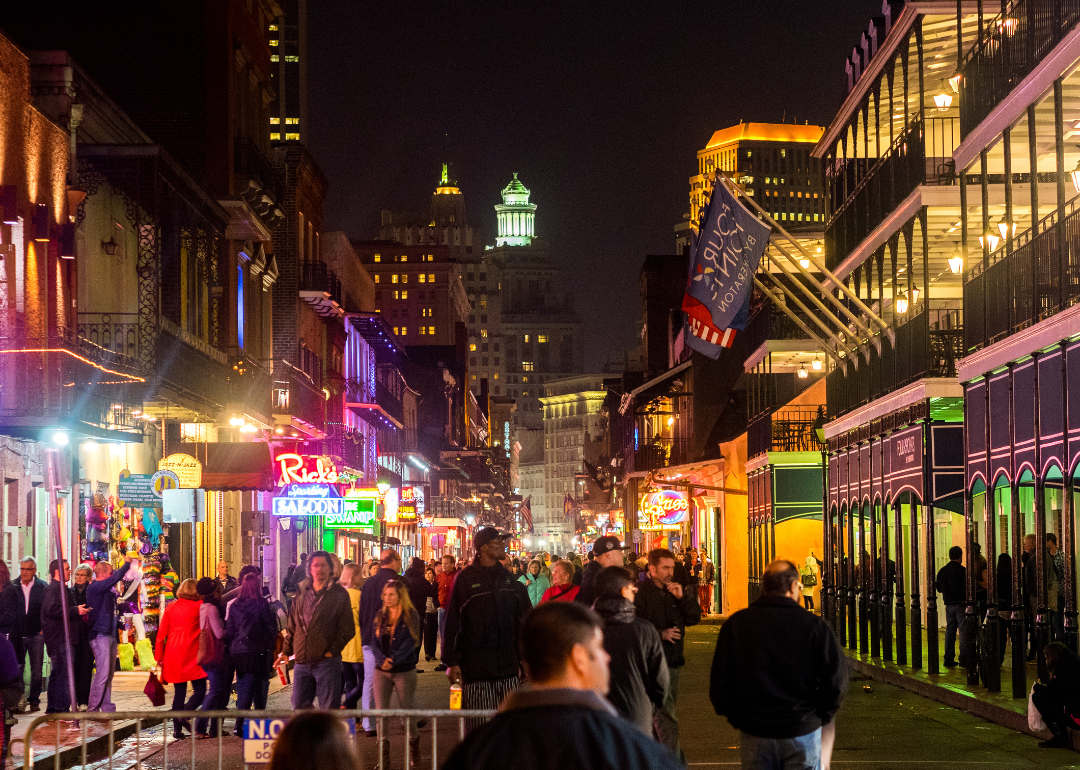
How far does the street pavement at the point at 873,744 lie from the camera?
505 inches

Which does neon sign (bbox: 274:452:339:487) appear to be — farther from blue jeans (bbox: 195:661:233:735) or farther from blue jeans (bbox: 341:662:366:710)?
blue jeans (bbox: 195:661:233:735)

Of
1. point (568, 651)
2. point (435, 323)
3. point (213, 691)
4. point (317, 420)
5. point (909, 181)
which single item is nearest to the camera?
point (568, 651)

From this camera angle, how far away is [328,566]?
1376 cm

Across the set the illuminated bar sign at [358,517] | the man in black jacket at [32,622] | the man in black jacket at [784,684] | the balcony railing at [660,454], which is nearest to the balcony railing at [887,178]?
the illuminated bar sign at [358,517]

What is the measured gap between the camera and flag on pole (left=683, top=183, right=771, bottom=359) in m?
22.0

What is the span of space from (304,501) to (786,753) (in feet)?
75.8

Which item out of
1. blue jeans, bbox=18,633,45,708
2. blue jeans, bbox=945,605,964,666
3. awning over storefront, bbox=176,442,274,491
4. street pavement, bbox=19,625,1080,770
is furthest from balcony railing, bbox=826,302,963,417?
blue jeans, bbox=18,633,45,708

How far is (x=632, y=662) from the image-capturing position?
8.35m

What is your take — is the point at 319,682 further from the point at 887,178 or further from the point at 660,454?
the point at 660,454

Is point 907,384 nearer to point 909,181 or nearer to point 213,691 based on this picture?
point 909,181

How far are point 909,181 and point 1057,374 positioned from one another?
8.16 m

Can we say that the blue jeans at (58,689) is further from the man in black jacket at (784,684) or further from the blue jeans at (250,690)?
the man in black jacket at (784,684)

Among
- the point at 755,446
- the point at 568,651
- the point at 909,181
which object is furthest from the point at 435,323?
the point at 568,651

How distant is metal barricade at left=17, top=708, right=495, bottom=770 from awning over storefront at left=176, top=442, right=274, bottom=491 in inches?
438
